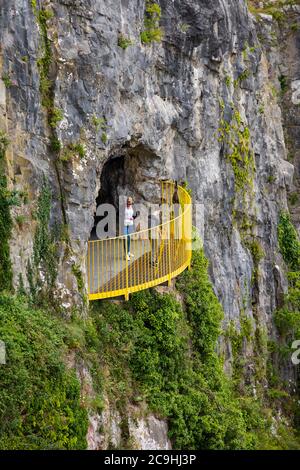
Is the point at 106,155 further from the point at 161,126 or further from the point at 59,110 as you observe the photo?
the point at 161,126

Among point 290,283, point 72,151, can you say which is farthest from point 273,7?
point 72,151

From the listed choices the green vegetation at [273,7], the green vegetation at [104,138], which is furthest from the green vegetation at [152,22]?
the green vegetation at [273,7]

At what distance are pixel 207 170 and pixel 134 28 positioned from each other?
213 inches

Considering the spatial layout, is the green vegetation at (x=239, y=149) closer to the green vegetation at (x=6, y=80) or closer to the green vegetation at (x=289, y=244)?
the green vegetation at (x=289, y=244)

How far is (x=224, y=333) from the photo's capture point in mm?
16859

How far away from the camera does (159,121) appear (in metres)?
14.5

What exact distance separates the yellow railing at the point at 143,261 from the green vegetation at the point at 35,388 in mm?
2460

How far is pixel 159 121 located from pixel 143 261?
147 inches

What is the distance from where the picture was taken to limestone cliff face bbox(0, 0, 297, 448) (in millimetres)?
10500

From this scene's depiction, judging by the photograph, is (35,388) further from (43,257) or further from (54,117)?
(54,117)

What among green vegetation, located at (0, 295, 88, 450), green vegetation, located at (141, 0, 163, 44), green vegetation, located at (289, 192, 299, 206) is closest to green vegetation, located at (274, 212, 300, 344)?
green vegetation, located at (289, 192, 299, 206)

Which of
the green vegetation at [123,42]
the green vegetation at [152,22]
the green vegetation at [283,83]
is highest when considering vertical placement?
the green vegetation at [283,83]

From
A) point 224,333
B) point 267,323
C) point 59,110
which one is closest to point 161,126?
point 59,110

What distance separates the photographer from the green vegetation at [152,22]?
14375mm
